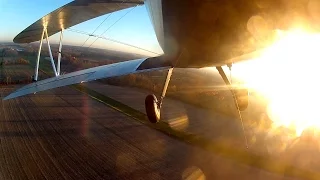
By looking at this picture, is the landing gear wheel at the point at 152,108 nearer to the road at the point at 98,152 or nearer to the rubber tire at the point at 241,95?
the road at the point at 98,152

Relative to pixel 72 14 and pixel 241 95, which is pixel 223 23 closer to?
pixel 72 14

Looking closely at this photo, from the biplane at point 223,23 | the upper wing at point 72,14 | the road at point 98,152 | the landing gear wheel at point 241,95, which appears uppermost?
the upper wing at point 72,14

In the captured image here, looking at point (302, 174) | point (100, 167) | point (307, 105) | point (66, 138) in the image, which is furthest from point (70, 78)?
point (307, 105)

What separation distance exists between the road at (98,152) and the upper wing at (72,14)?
636 centimetres

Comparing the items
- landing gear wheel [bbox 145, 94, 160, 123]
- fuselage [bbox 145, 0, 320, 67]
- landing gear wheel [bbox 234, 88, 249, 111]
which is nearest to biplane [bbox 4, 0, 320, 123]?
fuselage [bbox 145, 0, 320, 67]

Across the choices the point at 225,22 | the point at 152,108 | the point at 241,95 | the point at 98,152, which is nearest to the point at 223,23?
the point at 225,22

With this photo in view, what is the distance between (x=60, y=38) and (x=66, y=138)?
7.17 m

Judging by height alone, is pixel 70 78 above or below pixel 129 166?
above

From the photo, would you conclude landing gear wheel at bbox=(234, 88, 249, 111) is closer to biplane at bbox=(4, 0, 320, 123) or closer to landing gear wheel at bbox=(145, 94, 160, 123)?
landing gear wheel at bbox=(145, 94, 160, 123)

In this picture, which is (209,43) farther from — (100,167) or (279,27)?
(100,167)

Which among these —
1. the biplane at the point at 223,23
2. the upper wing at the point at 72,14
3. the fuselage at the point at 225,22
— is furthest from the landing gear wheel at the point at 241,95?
the fuselage at the point at 225,22

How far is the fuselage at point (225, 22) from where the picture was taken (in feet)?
10.4

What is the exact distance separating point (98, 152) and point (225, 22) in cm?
1340

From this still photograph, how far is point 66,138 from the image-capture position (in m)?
17.8
